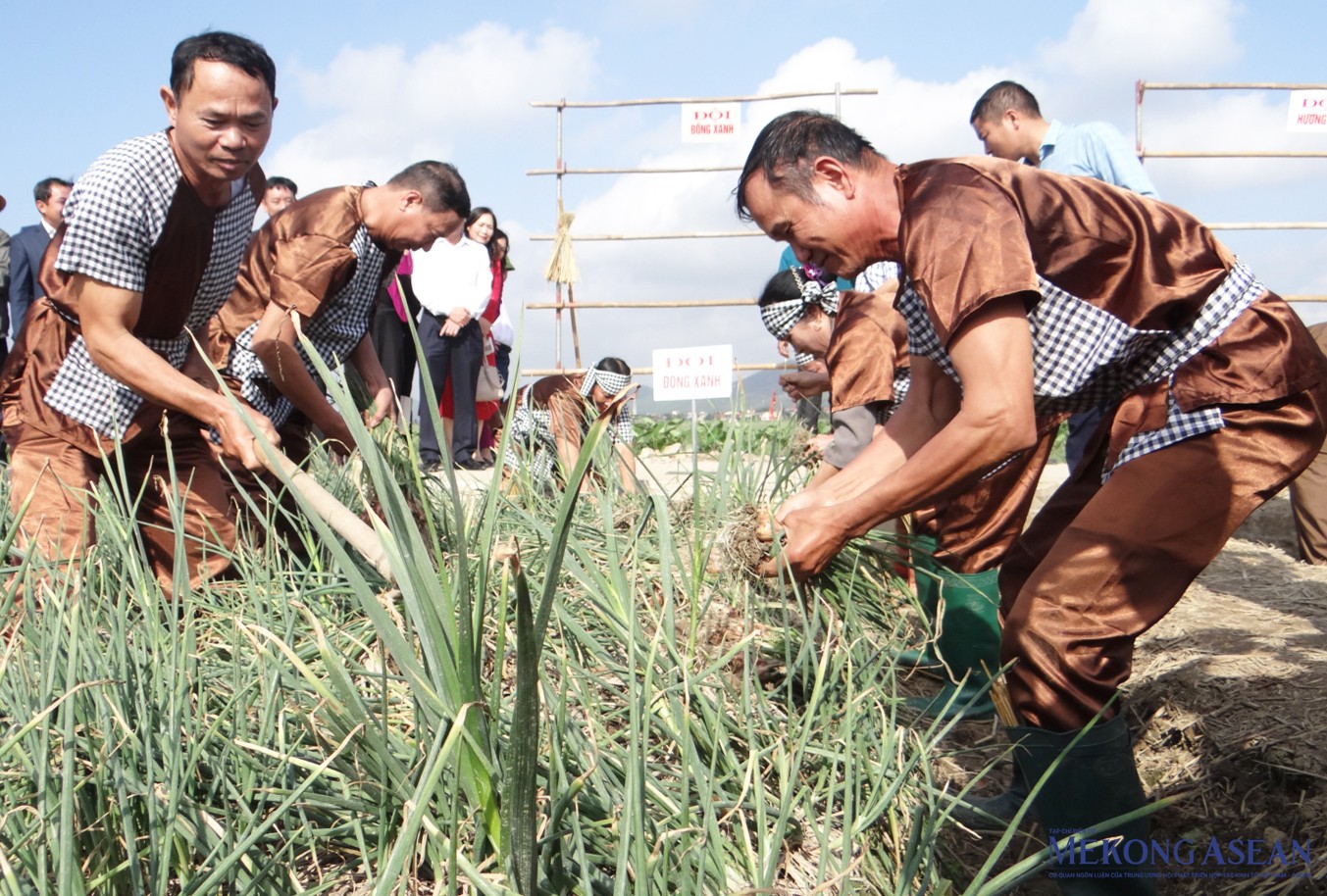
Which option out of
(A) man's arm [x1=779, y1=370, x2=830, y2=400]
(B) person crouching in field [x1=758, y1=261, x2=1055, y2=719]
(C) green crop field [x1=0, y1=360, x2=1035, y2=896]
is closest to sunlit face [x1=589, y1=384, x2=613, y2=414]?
(A) man's arm [x1=779, y1=370, x2=830, y2=400]

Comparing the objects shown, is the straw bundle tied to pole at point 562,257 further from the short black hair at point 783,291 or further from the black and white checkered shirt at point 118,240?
the black and white checkered shirt at point 118,240

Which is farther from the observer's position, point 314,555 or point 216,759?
point 314,555

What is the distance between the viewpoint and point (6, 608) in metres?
1.85

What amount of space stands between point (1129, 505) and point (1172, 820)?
0.90 meters

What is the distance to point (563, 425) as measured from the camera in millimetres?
4301

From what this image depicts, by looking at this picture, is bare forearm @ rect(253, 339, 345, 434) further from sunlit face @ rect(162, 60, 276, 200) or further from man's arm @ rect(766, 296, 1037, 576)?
man's arm @ rect(766, 296, 1037, 576)

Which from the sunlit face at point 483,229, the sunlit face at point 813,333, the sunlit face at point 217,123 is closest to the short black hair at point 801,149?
the sunlit face at point 217,123

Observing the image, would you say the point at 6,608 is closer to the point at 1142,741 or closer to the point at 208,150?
the point at 208,150

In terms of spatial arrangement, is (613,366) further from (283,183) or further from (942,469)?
(942,469)

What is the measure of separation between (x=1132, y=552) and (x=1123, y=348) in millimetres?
348

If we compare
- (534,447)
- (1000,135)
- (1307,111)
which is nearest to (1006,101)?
(1000,135)

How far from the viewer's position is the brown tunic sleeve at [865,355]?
3.37 m

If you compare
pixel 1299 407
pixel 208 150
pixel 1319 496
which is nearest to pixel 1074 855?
Answer: pixel 1299 407

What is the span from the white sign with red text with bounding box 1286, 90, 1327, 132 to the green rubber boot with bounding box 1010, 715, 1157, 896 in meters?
7.61
